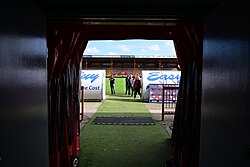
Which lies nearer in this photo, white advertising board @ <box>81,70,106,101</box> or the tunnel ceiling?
the tunnel ceiling

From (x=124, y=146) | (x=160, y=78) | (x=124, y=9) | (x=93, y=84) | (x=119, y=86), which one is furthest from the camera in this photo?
(x=119, y=86)

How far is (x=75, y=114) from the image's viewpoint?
4.74 meters

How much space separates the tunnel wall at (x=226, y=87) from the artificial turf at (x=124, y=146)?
8.15 feet

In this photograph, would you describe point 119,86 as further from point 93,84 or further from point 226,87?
point 226,87

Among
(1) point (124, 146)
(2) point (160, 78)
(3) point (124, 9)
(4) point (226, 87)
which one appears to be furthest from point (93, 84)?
(4) point (226, 87)

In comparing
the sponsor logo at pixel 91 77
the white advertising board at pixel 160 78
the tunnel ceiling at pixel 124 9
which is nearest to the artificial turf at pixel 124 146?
the tunnel ceiling at pixel 124 9

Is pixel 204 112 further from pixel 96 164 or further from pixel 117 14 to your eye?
pixel 96 164

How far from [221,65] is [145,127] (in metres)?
5.82

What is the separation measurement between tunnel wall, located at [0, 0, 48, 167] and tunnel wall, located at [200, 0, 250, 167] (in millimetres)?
1768

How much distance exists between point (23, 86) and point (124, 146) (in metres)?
4.15

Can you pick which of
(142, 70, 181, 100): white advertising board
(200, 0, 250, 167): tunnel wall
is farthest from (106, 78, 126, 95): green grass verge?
(200, 0, 250, 167): tunnel wall

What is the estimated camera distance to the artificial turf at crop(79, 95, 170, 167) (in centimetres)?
459

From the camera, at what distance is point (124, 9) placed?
2.31m

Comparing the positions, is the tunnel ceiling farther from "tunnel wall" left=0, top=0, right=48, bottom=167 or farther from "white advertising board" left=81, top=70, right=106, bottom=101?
"white advertising board" left=81, top=70, right=106, bottom=101
